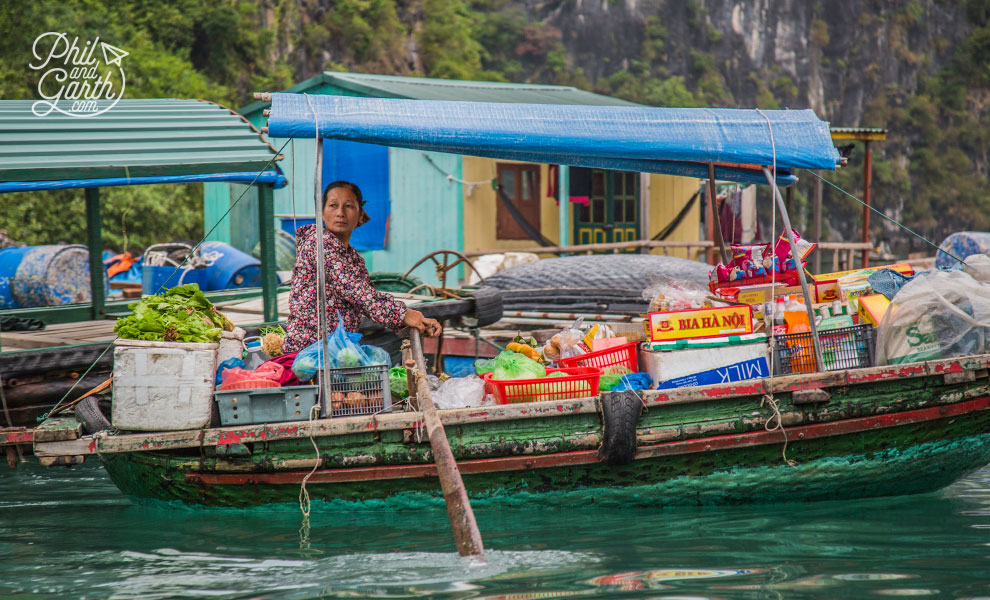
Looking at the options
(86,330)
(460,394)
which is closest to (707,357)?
(460,394)

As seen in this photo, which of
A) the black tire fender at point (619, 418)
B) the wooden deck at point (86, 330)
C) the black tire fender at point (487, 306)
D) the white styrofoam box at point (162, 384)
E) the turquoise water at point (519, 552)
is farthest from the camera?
the wooden deck at point (86, 330)

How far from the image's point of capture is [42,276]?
8812 mm

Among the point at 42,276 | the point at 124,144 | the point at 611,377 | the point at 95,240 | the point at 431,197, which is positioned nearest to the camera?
the point at 611,377

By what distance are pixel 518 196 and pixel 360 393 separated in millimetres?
10413

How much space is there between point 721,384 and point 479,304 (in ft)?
7.77

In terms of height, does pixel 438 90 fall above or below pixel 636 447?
above

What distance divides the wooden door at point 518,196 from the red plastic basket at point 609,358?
894cm

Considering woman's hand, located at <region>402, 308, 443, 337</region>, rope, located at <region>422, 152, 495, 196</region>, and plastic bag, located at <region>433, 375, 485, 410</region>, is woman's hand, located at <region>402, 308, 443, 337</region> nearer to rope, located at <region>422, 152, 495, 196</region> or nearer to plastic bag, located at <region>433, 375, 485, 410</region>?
plastic bag, located at <region>433, 375, 485, 410</region>

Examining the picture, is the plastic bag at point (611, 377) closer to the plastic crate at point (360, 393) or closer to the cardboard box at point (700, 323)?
the cardboard box at point (700, 323)

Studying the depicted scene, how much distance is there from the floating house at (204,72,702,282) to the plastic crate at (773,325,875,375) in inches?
336

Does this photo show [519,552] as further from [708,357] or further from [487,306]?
[487,306]

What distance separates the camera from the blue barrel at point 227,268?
33.8 ft

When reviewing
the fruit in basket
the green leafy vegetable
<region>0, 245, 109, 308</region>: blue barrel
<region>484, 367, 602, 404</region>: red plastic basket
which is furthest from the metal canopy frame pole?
<region>0, 245, 109, 308</region>: blue barrel

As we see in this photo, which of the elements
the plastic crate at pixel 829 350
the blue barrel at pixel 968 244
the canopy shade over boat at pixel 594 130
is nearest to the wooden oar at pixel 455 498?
the canopy shade over boat at pixel 594 130
